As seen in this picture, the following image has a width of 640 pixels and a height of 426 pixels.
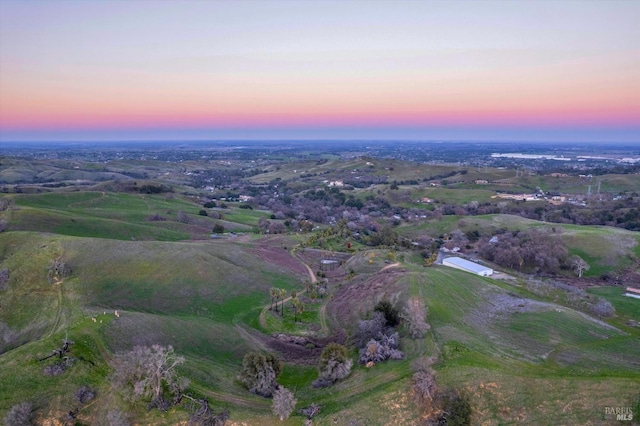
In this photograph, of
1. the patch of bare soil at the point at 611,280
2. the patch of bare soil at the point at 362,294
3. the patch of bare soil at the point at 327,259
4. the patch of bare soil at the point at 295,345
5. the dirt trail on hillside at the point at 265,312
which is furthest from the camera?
the patch of bare soil at the point at 611,280

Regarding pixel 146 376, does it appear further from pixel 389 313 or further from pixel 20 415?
pixel 389 313

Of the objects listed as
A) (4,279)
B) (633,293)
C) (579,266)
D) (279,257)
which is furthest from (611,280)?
(4,279)

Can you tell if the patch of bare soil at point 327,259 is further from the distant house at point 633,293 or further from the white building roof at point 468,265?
the distant house at point 633,293

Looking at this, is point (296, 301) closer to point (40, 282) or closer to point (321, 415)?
point (321, 415)

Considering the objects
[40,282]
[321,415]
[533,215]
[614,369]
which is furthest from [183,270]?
[533,215]

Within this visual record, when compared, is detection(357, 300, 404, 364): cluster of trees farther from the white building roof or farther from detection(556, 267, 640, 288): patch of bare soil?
detection(556, 267, 640, 288): patch of bare soil

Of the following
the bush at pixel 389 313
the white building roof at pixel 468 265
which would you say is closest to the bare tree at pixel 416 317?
the bush at pixel 389 313
